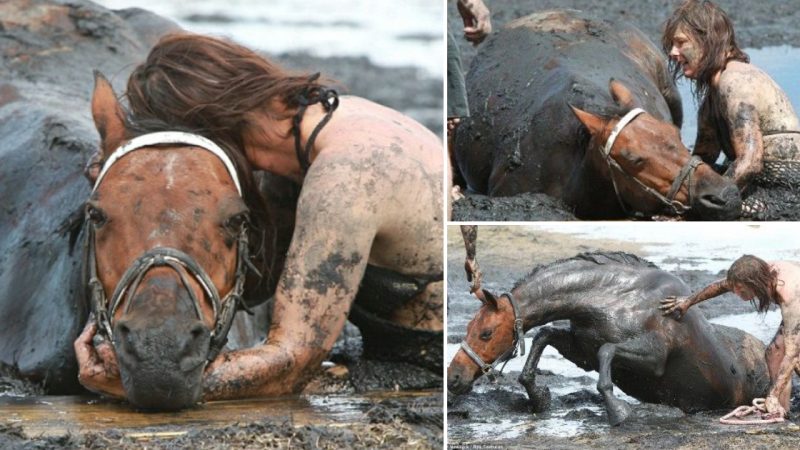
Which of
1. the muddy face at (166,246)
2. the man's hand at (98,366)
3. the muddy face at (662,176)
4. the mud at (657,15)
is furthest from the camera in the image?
the mud at (657,15)

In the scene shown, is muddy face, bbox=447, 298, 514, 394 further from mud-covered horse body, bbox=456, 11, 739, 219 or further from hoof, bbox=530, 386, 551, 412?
mud-covered horse body, bbox=456, 11, 739, 219

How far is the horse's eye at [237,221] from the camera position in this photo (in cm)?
629

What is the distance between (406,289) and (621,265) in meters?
0.94

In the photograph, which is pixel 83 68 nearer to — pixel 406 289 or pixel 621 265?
pixel 406 289

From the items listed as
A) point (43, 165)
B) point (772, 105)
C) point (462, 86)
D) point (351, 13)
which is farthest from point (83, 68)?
point (351, 13)

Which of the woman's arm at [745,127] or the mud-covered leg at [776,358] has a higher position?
the woman's arm at [745,127]

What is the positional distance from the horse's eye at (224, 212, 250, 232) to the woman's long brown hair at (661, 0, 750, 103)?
2.05 m

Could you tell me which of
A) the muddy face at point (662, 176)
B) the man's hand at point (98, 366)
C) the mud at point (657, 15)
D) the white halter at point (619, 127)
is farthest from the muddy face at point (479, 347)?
the mud at point (657, 15)

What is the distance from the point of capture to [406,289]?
6.91m

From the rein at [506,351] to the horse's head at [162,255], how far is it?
0.80m

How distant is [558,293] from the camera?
21.0 ft

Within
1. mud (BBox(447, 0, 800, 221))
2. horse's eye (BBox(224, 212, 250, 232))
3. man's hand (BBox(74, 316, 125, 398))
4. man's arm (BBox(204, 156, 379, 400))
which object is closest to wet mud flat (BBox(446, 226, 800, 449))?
man's arm (BBox(204, 156, 379, 400))

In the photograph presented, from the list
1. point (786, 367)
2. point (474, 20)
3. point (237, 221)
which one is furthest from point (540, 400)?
point (474, 20)

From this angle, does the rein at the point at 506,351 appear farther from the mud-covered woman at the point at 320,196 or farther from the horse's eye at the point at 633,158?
the horse's eye at the point at 633,158
